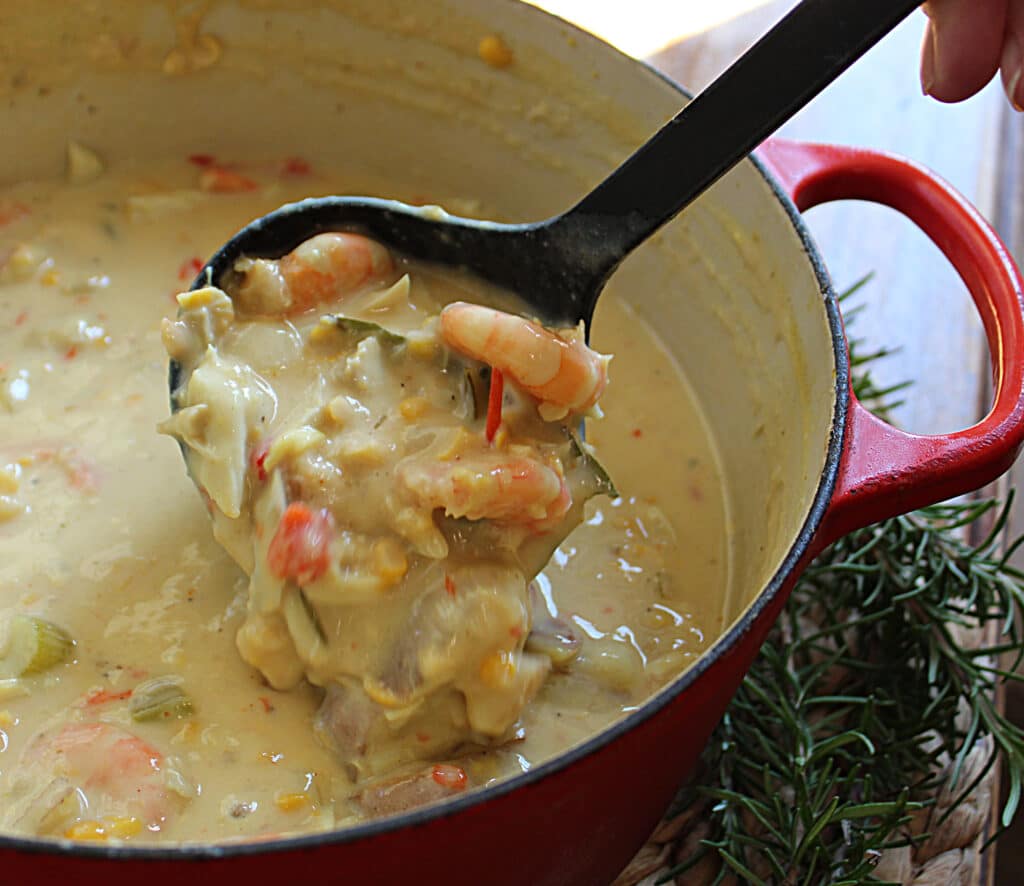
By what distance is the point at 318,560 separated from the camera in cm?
113

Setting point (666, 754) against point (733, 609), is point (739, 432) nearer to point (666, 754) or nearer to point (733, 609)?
point (733, 609)

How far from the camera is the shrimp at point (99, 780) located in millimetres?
1106

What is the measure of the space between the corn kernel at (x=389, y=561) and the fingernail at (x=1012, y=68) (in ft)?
2.39

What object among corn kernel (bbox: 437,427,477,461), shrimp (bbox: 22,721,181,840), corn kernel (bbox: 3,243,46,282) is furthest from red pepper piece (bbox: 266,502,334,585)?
corn kernel (bbox: 3,243,46,282)

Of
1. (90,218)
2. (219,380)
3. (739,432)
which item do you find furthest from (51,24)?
(739,432)

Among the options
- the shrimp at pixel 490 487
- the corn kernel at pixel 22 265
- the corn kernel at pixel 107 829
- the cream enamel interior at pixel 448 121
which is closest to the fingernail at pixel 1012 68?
the cream enamel interior at pixel 448 121

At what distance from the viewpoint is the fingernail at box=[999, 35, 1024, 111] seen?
1166mm

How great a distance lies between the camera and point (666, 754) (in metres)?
0.99

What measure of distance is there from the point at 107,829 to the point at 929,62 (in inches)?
43.5

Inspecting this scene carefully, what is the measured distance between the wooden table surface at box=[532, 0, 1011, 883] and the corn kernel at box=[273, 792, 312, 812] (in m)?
1.03

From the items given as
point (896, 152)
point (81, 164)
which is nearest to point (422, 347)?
point (81, 164)

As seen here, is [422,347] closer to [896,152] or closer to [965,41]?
[965,41]

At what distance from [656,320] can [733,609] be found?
1.55 feet

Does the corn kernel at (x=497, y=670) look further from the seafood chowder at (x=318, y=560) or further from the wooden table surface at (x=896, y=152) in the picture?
the wooden table surface at (x=896, y=152)
